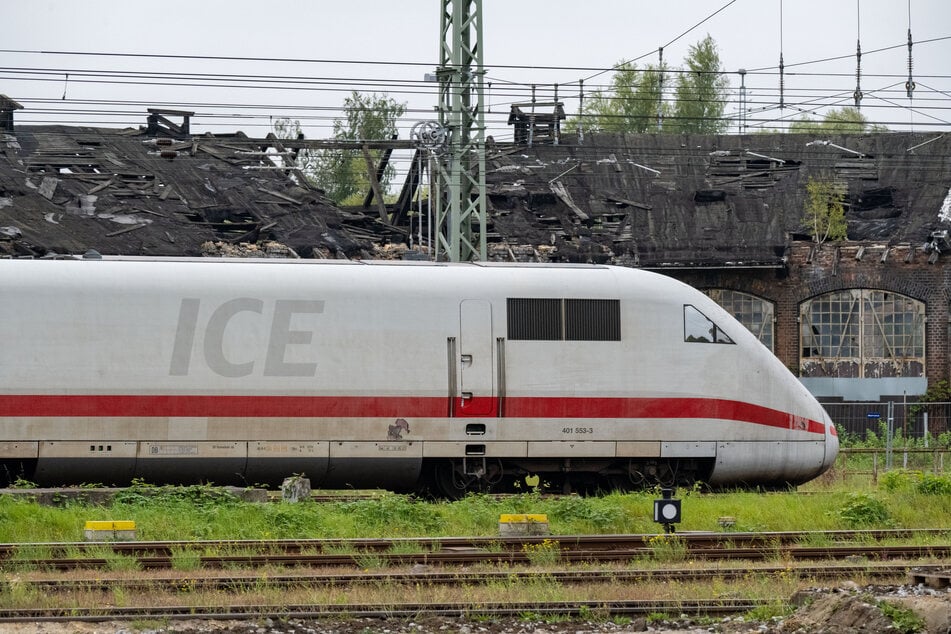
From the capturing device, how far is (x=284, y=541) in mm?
13102

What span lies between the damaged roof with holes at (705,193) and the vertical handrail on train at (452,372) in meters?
19.3

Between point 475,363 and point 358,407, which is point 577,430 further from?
point 358,407

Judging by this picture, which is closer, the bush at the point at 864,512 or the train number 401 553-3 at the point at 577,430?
the bush at the point at 864,512

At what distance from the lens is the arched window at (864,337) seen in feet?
113

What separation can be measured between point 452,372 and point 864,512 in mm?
5735

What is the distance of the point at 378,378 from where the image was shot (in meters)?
16.7

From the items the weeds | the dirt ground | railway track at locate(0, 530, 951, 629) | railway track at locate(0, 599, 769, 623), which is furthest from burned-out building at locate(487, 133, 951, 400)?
the dirt ground

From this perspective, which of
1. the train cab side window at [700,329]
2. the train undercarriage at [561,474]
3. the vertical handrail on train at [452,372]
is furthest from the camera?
the train cab side window at [700,329]

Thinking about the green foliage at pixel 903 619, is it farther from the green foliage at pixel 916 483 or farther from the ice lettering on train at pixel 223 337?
the ice lettering on train at pixel 223 337

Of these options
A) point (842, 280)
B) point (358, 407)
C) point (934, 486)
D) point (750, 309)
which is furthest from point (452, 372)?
point (842, 280)

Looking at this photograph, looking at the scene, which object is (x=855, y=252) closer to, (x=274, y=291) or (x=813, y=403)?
(x=813, y=403)

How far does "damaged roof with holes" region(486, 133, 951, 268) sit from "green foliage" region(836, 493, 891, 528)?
19.6m

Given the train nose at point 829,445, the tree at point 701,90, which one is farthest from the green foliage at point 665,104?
the train nose at point 829,445

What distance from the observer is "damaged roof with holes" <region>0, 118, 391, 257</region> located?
33344mm
